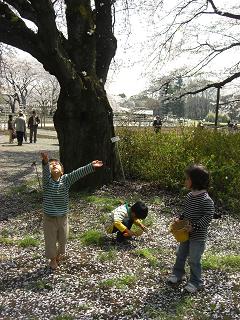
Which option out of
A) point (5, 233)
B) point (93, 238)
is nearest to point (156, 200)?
point (93, 238)

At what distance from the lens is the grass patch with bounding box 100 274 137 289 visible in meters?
4.47

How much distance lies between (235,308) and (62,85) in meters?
5.62

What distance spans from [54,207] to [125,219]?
4.45ft

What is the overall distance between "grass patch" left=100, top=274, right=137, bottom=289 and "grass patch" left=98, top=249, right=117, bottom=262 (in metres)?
0.53

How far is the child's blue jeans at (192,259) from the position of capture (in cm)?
431

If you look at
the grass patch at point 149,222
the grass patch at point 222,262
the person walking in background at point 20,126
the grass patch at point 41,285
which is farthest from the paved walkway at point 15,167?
the grass patch at point 222,262

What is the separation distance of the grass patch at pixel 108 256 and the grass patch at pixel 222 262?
3.63 ft

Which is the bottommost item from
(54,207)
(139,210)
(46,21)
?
(139,210)

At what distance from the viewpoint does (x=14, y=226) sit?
6.71 meters

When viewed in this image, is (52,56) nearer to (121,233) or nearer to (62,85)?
(62,85)

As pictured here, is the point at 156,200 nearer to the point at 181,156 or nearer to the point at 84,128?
the point at 181,156

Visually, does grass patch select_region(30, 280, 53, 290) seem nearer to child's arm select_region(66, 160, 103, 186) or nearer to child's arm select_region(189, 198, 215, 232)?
child's arm select_region(66, 160, 103, 186)

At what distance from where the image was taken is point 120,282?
4551mm

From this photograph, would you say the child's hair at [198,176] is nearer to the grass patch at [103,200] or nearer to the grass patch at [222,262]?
the grass patch at [222,262]
